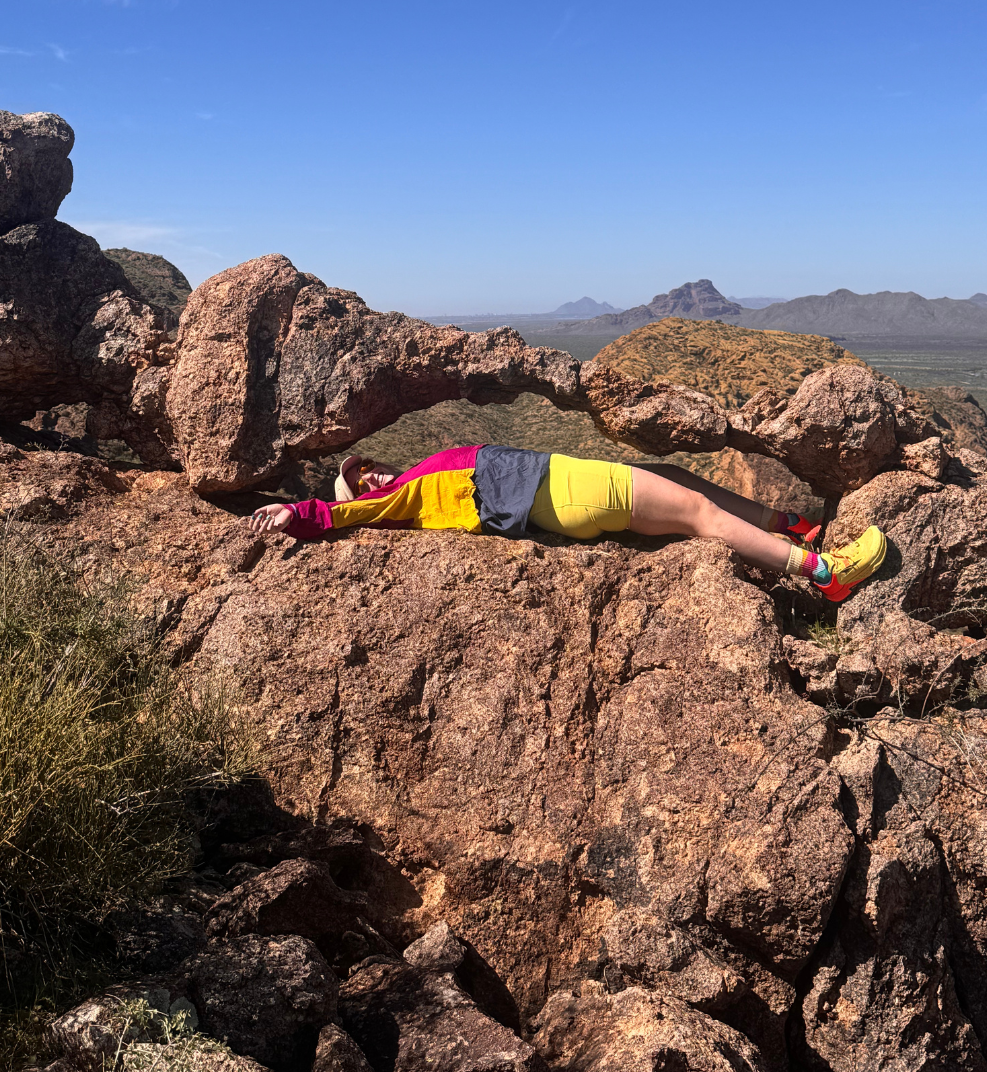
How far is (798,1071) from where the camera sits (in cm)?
379

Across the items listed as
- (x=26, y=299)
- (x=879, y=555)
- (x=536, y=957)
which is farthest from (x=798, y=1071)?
(x=26, y=299)

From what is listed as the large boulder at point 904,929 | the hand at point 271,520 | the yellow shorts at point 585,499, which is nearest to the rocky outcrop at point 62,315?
the hand at point 271,520

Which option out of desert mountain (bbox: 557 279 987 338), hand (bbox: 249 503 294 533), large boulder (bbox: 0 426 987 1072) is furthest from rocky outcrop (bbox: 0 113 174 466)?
desert mountain (bbox: 557 279 987 338)

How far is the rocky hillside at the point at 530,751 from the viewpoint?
Answer: 3.18 m

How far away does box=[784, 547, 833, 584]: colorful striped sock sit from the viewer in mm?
4984

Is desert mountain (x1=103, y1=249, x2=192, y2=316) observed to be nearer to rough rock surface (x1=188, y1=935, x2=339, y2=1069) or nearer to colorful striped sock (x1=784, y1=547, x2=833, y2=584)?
colorful striped sock (x1=784, y1=547, x2=833, y2=584)

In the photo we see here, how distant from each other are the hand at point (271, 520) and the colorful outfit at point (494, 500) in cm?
6

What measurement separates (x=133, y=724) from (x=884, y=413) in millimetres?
4599

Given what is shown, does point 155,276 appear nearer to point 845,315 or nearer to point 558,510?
point 558,510

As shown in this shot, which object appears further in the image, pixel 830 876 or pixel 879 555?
pixel 879 555

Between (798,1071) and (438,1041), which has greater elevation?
(438,1041)

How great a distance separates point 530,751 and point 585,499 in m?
1.60

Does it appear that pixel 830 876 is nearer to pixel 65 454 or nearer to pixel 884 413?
pixel 884 413

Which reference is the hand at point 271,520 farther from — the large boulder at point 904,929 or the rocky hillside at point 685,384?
the rocky hillside at point 685,384
